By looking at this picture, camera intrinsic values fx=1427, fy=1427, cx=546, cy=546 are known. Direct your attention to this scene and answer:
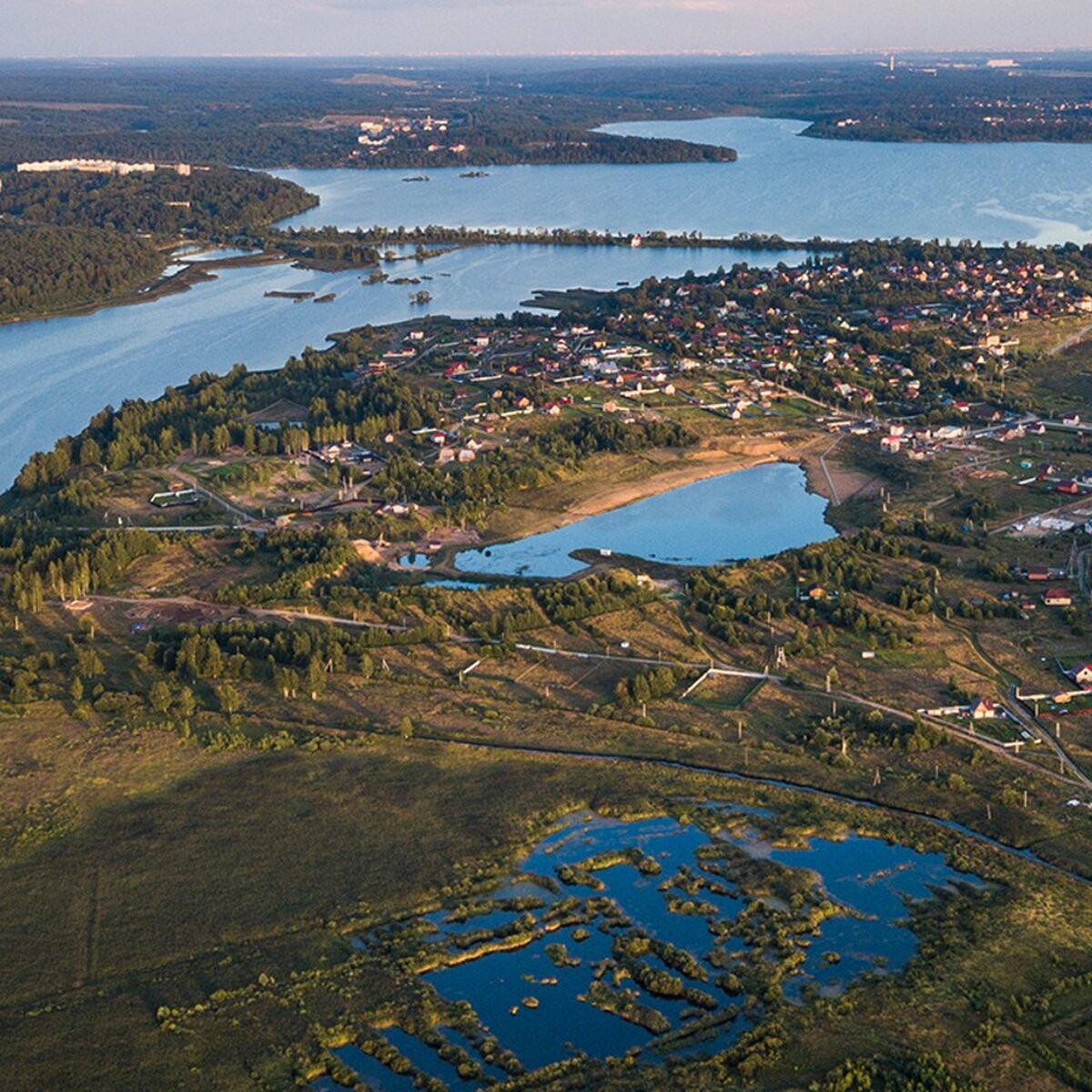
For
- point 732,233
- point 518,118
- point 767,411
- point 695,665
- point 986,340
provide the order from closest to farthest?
point 695,665 → point 767,411 → point 986,340 → point 732,233 → point 518,118

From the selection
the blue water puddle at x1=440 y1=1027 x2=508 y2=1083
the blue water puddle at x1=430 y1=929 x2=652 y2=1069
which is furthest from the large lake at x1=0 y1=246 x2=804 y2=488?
the blue water puddle at x1=440 y1=1027 x2=508 y2=1083

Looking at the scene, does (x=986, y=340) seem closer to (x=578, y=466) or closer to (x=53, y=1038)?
(x=578, y=466)

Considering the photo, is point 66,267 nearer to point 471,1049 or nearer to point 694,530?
point 694,530

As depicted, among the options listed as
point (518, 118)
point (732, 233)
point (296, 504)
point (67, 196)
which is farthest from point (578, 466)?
point (518, 118)

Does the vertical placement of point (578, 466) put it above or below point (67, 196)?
below

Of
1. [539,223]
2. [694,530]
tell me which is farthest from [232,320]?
[694,530]

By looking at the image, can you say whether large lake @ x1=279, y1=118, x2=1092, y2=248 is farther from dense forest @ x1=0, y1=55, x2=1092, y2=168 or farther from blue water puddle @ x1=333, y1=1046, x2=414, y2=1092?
blue water puddle @ x1=333, y1=1046, x2=414, y2=1092

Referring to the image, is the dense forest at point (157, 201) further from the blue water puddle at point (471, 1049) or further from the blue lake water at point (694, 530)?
the blue water puddle at point (471, 1049)

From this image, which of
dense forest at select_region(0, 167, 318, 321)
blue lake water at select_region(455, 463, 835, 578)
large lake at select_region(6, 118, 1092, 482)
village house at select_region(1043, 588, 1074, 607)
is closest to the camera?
village house at select_region(1043, 588, 1074, 607)
